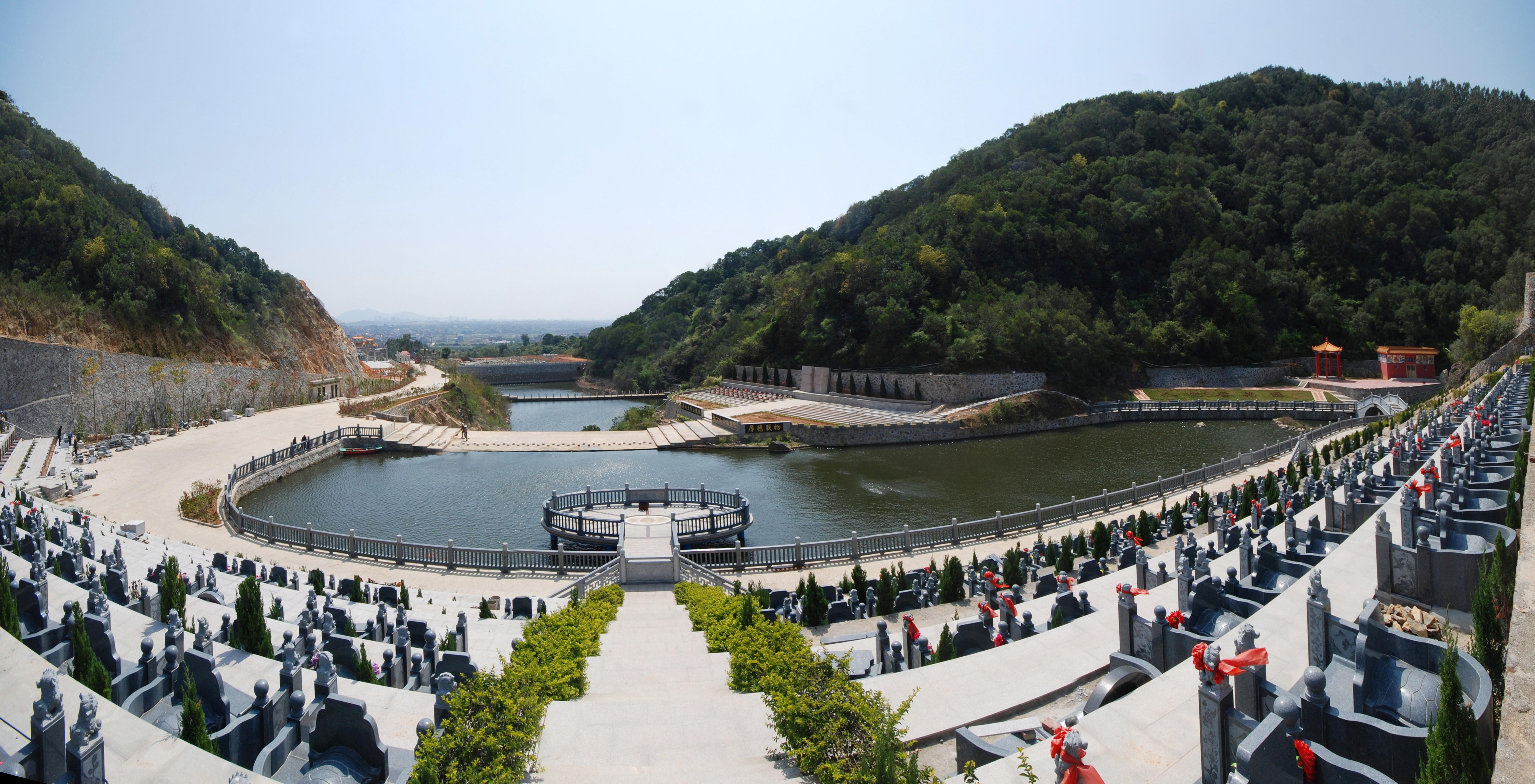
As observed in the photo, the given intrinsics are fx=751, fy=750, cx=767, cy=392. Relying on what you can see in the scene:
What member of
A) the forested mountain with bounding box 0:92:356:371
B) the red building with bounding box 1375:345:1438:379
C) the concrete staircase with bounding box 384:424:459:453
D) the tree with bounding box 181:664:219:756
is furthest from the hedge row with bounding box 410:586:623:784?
the red building with bounding box 1375:345:1438:379

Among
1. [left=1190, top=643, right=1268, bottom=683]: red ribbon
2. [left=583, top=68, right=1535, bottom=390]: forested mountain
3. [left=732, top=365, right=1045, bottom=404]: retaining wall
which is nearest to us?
[left=1190, top=643, right=1268, bottom=683]: red ribbon

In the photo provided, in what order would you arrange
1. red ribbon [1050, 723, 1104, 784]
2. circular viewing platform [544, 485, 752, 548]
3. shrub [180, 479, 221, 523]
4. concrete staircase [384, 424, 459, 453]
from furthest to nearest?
1. concrete staircase [384, 424, 459, 453]
2. shrub [180, 479, 221, 523]
3. circular viewing platform [544, 485, 752, 548]
4. red ribbon [1050, 723, 1104, 784]

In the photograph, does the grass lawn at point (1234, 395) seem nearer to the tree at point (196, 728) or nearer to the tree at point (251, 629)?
the tree at point (251, 629)

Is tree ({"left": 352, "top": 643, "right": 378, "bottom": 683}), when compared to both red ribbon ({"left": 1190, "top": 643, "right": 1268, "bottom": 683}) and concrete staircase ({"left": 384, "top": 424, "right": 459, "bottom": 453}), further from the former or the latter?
concrete staircase ({"left": 384, "top": 424, "right": 459, "bottom": 453})

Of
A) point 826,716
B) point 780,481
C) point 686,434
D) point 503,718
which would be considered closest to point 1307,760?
point 826,716

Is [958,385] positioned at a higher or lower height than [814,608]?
higher

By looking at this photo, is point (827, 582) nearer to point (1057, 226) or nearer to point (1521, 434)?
point (1521, 434)

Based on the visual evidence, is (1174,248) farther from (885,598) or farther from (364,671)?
(364,671)
